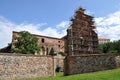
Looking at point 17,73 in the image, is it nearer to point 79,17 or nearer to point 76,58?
point 76,58

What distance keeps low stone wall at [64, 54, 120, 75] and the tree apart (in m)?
27.2

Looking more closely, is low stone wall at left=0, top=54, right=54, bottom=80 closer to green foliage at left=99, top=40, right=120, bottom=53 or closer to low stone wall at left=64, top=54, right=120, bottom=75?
low stone wall at left=64, top=54, right=120, bottom=75

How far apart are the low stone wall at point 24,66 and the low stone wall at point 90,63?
228 cm

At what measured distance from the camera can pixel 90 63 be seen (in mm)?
24203

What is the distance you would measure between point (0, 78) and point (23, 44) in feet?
102

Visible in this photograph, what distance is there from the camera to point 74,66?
2492 cm

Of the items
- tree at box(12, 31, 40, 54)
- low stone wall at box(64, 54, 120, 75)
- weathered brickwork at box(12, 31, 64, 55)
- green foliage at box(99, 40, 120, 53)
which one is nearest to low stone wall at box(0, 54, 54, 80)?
low stone wall at box(64, 54, 120, 75)

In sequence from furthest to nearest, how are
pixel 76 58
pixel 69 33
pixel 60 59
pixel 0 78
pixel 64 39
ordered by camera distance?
pixel 64 39
pixel 69 33
pixel 60 59
pixel 76 58
pixel 0 78

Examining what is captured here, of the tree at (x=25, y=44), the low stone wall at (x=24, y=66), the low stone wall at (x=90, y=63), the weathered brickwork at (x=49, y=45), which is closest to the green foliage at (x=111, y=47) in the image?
the weathered brickwork at (x=49, y=45)

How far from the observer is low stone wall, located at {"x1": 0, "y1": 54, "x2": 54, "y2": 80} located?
2192 cm

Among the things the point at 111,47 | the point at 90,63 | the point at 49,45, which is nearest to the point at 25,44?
the point at 49,45

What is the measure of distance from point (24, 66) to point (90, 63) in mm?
7086

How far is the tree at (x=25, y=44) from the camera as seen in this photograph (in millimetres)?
51375

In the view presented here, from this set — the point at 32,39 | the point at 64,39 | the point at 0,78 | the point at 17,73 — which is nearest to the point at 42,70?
the point at 17,73
